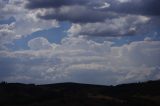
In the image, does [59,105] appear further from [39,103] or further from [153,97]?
[153,97]

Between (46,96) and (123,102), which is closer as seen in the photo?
(123,102)

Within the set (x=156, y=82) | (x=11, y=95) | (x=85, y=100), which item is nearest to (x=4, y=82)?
Result: (x=11, y=95)

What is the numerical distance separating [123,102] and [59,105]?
1570 centimetres

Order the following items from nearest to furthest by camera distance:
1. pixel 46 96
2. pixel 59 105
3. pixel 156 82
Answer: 1. pixel 59 105
2. pixel 46 96
3. pixel 156 82

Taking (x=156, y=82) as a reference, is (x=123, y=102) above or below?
below

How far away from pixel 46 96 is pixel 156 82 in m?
50.9

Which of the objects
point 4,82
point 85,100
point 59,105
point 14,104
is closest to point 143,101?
point 85,100

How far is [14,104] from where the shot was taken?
102m

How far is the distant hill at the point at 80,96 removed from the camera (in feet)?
315

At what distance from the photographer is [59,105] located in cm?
9225

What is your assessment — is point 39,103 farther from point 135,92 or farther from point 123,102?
point 135,92

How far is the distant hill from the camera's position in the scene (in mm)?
95938

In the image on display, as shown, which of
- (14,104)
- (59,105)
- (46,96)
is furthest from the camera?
(46,96)

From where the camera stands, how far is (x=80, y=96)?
99312mm
